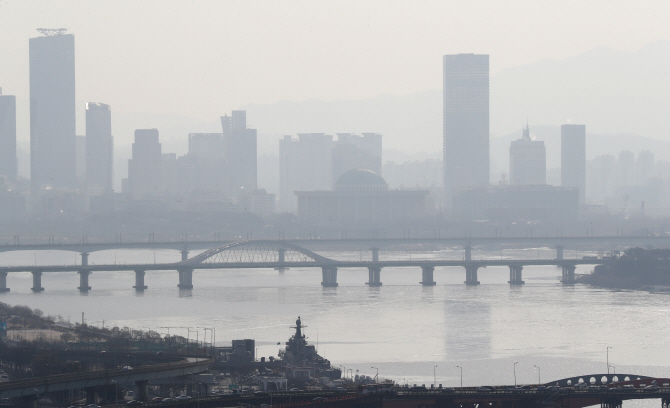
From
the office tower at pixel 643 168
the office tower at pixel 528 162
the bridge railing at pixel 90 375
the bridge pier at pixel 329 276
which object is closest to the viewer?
the bridge railing at pixel 90 375

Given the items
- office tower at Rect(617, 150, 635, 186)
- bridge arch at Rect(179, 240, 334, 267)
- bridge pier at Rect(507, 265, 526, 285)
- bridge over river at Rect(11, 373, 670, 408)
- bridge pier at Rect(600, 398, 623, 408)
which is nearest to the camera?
bridge over river at Rect(11, 373, 670, 408)

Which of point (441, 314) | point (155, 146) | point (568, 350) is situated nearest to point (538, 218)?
point (155, 146)

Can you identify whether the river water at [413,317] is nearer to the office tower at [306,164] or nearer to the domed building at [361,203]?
the domed building at [361,203]

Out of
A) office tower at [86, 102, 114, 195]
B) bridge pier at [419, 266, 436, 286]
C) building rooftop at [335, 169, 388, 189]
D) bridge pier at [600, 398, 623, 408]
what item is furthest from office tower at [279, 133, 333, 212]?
bridge pier at [600, 398, 623, 408]

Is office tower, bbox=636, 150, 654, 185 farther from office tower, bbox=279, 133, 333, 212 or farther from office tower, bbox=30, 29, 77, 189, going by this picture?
office tower, bbox=30, 29, 77, 189

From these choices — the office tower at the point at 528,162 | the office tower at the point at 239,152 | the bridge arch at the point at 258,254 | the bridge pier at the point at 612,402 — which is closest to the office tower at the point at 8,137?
the office tower at the point at 239,152

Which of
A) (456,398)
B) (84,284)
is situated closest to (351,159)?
(84,284)

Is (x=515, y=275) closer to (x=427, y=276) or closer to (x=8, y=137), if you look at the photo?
(x=427, y=276)
